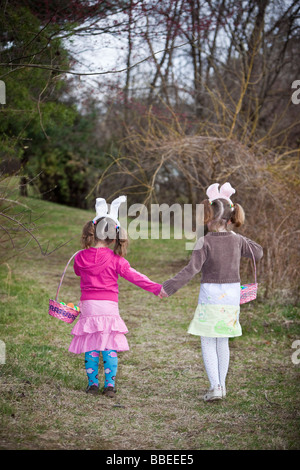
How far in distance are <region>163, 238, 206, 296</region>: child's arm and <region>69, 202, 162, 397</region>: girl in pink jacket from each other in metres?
0.08

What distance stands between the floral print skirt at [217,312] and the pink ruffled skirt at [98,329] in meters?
0.48

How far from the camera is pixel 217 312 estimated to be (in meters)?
3.77

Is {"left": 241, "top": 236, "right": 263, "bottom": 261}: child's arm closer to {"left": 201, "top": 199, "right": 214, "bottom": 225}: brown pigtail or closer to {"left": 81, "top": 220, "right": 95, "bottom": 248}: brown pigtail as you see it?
{"left": 201, "top": 199, "right": 214, "bottom": 225}: brown pigtail

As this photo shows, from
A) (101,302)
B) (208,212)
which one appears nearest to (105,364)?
(101,302)

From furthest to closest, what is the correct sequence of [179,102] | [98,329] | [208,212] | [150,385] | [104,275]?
1. [179,102]
2. [150,385]
3. [208,212]
4. [104,275]
5. [98,329]

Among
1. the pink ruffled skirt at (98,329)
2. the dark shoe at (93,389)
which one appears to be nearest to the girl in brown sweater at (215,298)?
the pink ruffled skirt at (98,329)

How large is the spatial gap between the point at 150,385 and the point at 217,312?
85 cm

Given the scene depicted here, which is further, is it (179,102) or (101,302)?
(179,102)

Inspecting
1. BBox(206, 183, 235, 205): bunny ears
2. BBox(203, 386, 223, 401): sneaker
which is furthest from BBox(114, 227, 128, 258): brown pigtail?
BBox(203, 386, 223, 401): sneaker

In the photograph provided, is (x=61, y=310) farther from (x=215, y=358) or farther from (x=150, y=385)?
(x=215, y=358)

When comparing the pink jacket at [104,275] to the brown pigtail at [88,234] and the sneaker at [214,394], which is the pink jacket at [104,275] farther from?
the sneaker at [214,394]

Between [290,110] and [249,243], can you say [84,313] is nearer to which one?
[249,243]

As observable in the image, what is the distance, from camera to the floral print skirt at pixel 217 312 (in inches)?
148
